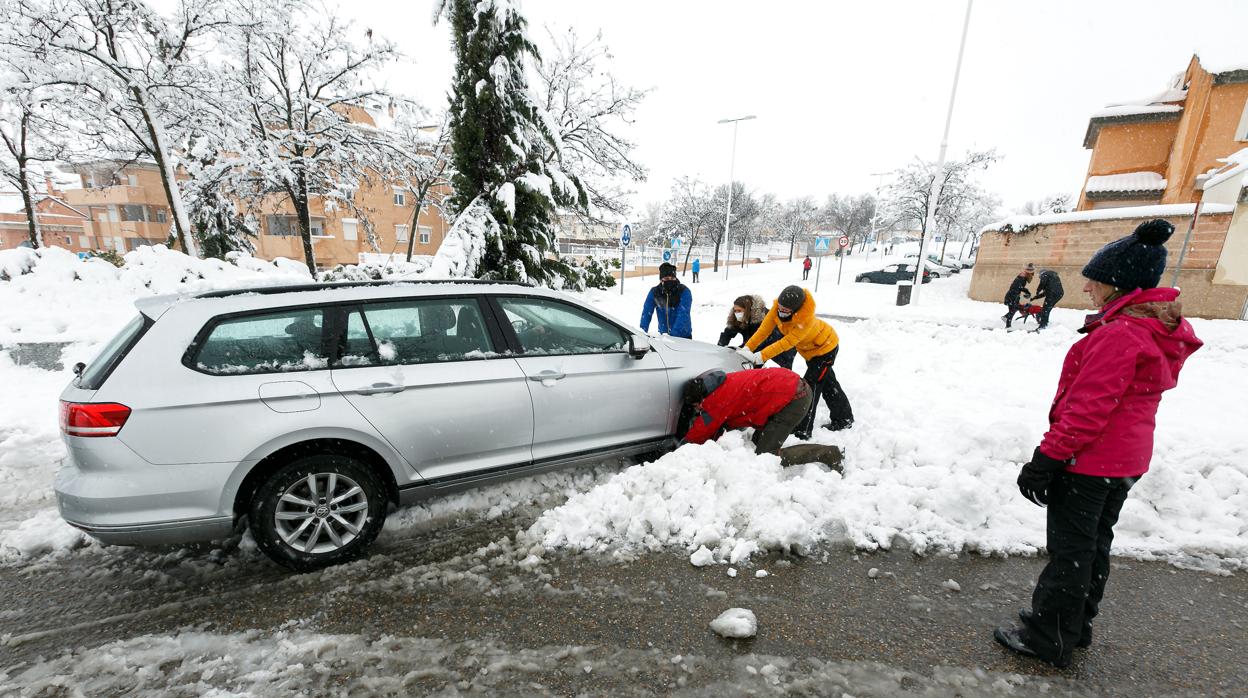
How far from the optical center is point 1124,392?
1.97 meters

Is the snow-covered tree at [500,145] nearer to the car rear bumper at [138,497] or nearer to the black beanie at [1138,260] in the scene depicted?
the car rear bumper at [138,497]

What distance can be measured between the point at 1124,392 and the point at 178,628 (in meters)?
4.34

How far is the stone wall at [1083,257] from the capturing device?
11.0m

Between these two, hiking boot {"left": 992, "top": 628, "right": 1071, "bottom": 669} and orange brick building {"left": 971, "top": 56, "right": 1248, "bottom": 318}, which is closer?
hiking boot {"left": 992, "top": 628, "right": 1071, "bottom": 669}

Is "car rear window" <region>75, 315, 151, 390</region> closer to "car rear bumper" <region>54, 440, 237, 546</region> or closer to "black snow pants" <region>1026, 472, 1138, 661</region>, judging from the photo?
"car rear bumper" <region>54, 440, 237, 546</region>

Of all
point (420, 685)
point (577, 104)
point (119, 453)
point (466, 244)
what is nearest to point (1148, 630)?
point (420, 685)

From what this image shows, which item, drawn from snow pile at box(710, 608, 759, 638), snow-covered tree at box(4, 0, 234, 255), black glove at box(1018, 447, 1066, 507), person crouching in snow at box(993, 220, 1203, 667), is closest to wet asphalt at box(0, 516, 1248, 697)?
snow pile at box(710, 608, 759, 638)

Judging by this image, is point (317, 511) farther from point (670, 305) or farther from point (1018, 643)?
point (670, 305)

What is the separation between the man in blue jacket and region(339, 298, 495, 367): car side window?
3.08 m

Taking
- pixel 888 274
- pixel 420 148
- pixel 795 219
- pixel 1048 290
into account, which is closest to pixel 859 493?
pixel 1048 290

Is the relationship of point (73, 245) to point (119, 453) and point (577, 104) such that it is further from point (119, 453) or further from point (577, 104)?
point (119, 453)

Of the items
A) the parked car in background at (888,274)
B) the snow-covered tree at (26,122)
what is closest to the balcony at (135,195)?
the snow-covered tree at (26,122)

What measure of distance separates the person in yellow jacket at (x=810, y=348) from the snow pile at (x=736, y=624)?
91.7 inches

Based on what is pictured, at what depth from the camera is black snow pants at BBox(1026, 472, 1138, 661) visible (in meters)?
2.08
